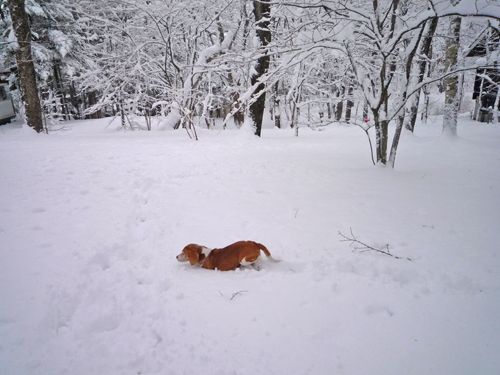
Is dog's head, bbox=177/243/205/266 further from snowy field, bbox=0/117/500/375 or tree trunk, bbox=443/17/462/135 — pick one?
tree trunk, bbox=443/17/462/135

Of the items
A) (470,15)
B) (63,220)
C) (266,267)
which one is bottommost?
(266,267)

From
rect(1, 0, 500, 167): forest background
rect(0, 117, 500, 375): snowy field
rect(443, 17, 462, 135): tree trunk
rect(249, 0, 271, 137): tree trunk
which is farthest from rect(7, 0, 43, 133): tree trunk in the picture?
rect(443, 17, 462, 135): tree trunk

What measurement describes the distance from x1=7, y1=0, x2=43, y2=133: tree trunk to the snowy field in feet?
21.7

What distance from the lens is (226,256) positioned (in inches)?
103

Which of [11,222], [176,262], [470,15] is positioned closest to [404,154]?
[470,15]

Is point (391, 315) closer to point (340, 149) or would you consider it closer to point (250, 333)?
point (250, 333)

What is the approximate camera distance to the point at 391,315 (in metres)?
1.97

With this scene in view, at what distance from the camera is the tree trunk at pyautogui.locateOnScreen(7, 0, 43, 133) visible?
9289 millimetres

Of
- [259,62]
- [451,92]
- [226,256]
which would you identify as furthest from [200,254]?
[451,92]

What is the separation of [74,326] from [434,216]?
4.32 m

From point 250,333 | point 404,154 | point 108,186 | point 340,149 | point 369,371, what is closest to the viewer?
point 369,371

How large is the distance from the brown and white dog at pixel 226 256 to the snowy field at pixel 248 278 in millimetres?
89

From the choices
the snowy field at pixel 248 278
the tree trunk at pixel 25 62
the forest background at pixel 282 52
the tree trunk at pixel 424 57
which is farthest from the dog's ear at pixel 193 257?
the tree trunk at pixel 25 62

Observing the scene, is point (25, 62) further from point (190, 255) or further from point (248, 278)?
point (248, 278)
